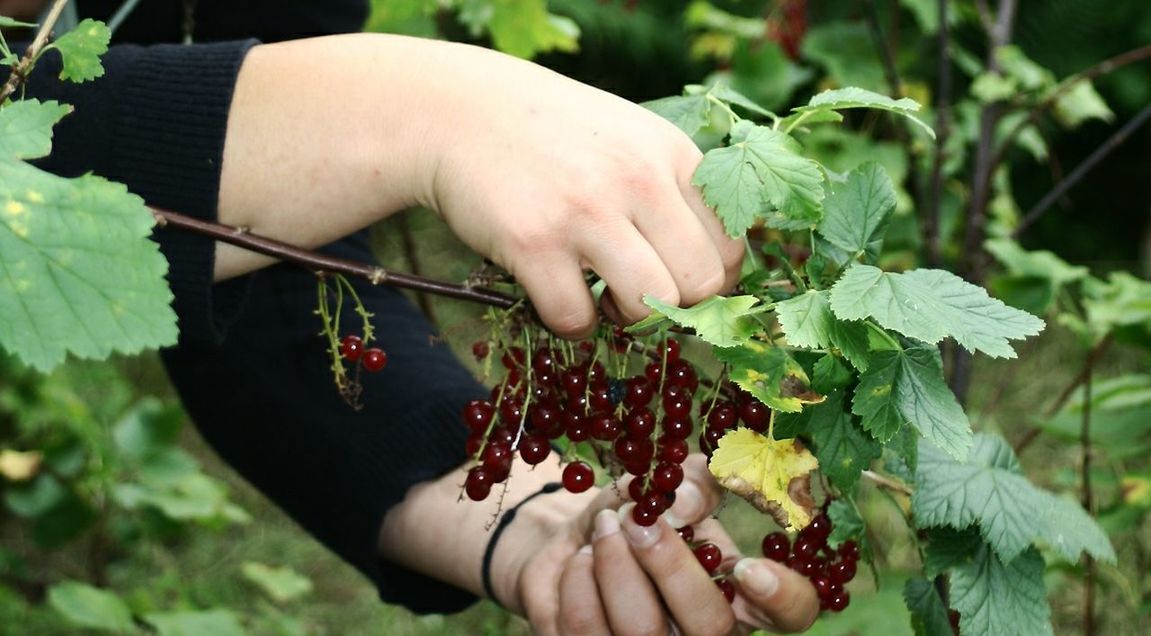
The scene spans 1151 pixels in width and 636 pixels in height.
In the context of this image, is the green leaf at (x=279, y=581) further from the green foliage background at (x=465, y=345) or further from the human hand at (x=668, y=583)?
the human hand at (x=668, y=583)

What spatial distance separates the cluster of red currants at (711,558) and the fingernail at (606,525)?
0.17 feet

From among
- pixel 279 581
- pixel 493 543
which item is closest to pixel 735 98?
pixel 493 543

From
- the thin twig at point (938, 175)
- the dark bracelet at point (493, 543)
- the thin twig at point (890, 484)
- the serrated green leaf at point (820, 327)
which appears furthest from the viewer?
the thin twig at point (938, 175)

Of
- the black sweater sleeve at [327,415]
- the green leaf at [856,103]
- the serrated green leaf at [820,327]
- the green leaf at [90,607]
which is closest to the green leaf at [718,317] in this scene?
the serrated green leaf at [820,327]

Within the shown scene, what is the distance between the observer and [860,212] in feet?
2.21

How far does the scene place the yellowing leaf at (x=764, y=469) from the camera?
2.17ft

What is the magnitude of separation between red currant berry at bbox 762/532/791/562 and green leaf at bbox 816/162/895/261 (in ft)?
0.91

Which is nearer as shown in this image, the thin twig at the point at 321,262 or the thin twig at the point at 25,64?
the thin twig at the point at 25,64

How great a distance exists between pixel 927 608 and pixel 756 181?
1.36 ft

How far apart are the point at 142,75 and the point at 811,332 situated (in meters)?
0.49

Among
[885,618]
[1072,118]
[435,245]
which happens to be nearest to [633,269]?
[885,618]

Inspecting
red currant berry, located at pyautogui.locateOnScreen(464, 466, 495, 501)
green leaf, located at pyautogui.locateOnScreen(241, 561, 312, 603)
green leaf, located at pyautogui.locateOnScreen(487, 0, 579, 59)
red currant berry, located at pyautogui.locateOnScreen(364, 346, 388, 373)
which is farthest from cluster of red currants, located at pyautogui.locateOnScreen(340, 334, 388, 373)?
green leaf, located at pyautogui.locateOnScreen(241, 561, 312, 603)

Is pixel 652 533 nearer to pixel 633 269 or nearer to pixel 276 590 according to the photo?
pixel 633 269

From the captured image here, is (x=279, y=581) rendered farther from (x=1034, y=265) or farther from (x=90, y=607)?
(x=1034, y=265)
